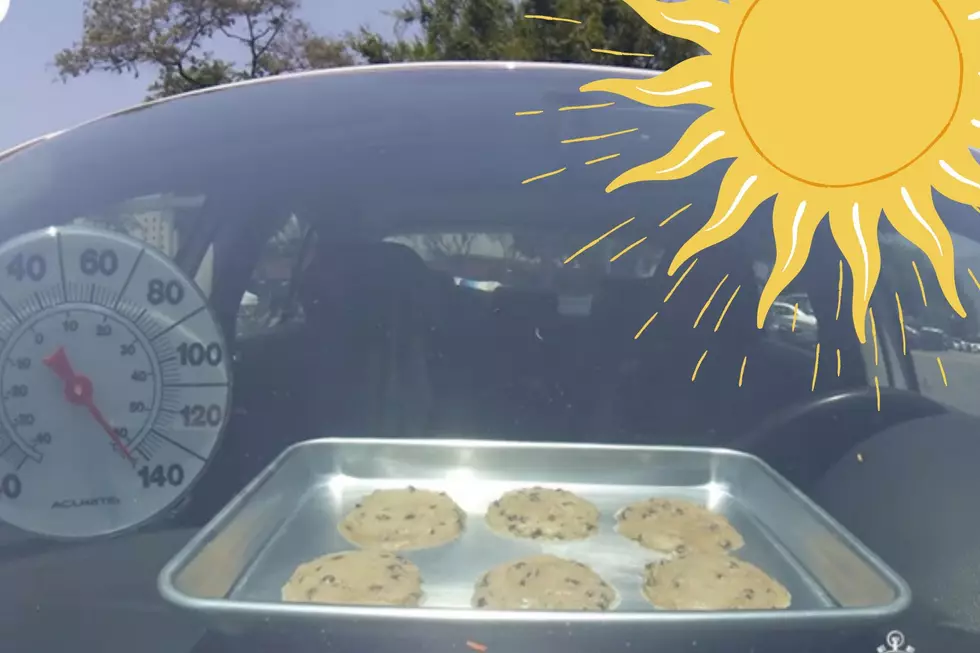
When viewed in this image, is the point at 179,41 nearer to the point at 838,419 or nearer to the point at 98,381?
the point at 98,381

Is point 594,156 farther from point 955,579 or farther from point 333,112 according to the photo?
point 955,579

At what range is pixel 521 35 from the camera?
2.96ft

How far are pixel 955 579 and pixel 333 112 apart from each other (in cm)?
80

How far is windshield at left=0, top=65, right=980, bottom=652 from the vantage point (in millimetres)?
834

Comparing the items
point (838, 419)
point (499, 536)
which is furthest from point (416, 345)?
point (838, 419)

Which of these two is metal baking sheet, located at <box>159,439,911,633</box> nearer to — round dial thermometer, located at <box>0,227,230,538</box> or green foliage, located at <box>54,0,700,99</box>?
round dial thermometer, located at <box>0,227,230,538</box>

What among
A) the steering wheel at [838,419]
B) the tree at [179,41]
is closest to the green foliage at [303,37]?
the tree at [179,41]

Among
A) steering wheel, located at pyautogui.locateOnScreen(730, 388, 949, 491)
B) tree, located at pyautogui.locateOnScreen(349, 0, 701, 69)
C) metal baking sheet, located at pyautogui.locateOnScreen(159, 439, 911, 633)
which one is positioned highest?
tree, located at pyautogui.locateOnScreen(349, 0, 701, 69)

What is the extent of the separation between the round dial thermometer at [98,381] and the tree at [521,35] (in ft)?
1.16

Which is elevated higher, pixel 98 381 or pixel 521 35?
pixel 521 35

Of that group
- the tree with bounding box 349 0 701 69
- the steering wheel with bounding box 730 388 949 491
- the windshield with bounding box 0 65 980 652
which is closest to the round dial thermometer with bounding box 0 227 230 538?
the windshield with bounding box 0 65 980 652

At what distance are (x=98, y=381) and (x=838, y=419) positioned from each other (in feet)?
2.41

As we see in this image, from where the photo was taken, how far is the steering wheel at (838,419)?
0.86 meters

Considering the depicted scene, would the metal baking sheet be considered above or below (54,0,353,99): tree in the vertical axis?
below
